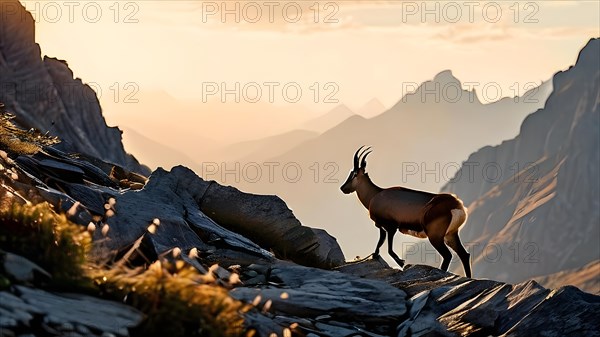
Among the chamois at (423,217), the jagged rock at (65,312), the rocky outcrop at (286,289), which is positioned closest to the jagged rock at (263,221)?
the rocky outcrop at (286,289)

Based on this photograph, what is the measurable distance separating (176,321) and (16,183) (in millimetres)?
9403

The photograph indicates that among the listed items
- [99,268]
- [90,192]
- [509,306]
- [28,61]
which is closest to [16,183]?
[90,192]

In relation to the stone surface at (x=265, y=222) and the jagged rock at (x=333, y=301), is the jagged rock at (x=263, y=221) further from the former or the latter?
the jagged rock at (x=333, y=301)

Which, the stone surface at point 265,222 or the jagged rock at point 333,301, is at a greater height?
the stone surface at point 265,222

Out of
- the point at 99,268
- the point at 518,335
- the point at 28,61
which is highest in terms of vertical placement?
the point at 28,61

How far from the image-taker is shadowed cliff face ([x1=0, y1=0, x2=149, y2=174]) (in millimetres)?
100875

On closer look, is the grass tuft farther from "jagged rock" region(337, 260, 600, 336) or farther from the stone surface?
the stone surface

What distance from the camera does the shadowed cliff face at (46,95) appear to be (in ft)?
331

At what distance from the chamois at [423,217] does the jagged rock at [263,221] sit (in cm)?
204

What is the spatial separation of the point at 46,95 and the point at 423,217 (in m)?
87.8

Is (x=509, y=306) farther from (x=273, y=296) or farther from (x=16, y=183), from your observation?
(x=16, y=183)

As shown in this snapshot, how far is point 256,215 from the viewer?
98.4ft

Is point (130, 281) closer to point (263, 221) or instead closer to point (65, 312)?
point (65, 312)

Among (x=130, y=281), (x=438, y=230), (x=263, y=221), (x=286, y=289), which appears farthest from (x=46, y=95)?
(x=130, y=281)
